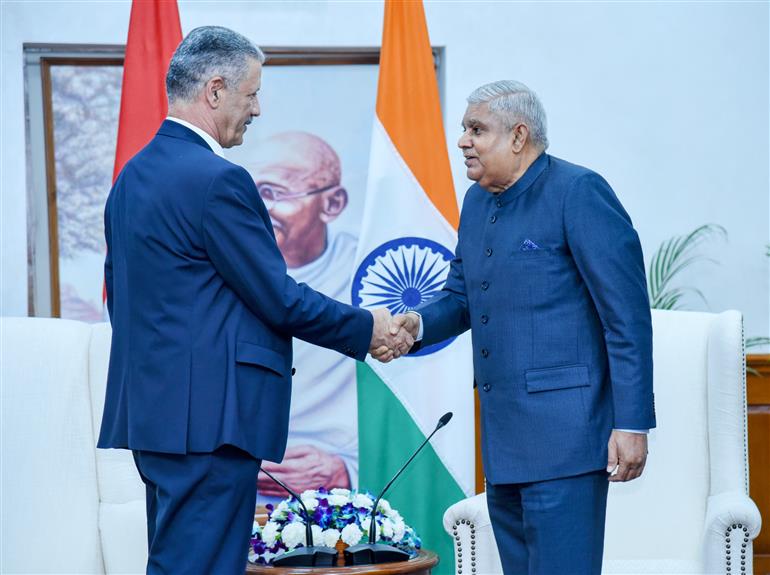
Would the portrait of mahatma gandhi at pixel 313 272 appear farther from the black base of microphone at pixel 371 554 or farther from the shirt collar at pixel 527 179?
the shirt collar at pixel 527 179

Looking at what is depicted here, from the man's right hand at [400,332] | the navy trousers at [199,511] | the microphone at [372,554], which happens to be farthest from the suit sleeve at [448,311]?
the navy trousers at [199,511]

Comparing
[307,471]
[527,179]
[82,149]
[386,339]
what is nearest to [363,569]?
[386,339]

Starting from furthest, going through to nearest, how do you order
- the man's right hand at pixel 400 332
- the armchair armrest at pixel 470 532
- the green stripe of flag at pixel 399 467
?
the green stripe of flag at pixel 399 467, the armchair armrest at pixel 470 532, the man's right hand at pixel 400 332

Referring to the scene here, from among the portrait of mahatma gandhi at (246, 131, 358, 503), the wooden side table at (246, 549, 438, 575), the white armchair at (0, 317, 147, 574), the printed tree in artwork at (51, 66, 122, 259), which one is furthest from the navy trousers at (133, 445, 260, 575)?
the printed tree in artwork at (51, 66, 122, 259)

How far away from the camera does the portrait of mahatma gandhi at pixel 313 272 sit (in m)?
4.66

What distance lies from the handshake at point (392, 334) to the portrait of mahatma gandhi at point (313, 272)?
67.3 inches

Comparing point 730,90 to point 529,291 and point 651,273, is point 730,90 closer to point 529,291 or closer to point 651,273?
point 651,273

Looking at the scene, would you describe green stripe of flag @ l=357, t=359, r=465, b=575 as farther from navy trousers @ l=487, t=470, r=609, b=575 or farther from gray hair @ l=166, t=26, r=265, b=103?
gray hair @ l=166, t=26, r=265, b=103

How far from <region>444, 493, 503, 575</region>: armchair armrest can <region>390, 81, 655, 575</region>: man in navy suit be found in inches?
28.4

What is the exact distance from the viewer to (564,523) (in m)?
2.33

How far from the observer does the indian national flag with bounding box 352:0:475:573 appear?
4.02 meters

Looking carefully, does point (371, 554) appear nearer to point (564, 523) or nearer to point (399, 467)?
point (564, 523)

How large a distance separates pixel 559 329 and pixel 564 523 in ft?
1.39

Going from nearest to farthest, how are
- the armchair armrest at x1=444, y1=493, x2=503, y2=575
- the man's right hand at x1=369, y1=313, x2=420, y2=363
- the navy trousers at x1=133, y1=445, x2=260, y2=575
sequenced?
the navy trousers at x1=133, y1=445, x2=260, y2=575 < the man's right hand at x1=369, y1=313, x2=420, y2=363 < the armchair armrest at x1=444, y1=493, x2=503, y2=575
